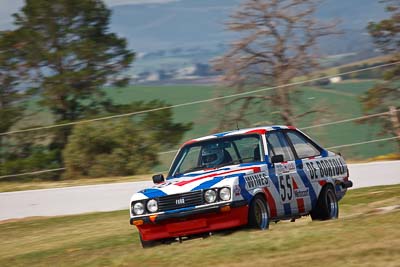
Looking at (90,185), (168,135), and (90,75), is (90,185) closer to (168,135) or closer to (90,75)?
(168,135)

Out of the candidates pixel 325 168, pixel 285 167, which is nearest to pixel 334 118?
pixel 325 168

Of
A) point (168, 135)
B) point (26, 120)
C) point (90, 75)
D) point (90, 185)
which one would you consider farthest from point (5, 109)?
point (90, 185)

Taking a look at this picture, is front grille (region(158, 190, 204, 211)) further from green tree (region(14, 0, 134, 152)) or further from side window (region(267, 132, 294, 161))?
green tree (region(14, 0, 134, 152))

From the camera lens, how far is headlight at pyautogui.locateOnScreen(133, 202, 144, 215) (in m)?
13.9

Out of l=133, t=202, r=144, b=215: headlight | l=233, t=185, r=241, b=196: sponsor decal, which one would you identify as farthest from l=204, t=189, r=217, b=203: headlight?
l=133, t=202, r=144, b=215: headlight

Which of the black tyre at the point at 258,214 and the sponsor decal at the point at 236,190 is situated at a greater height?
the sponsor decal at the point at 236,190

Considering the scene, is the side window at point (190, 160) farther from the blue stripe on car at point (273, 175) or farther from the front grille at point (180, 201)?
the front grille at point (180, 201)

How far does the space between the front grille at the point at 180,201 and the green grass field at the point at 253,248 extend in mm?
476

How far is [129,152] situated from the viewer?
1089 inches

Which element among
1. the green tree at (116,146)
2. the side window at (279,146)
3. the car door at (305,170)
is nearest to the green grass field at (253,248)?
the car door at (305,170)

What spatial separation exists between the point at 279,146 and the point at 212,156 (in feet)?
3.25

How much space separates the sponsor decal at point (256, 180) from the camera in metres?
13.7

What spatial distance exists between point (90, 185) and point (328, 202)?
28.6 ft

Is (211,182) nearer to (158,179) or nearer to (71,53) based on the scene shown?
(158,179)
